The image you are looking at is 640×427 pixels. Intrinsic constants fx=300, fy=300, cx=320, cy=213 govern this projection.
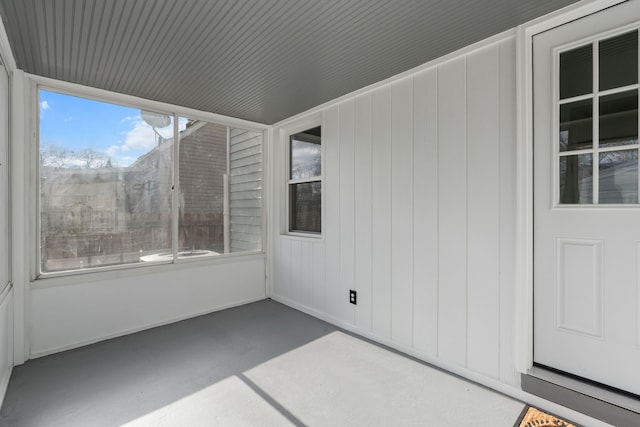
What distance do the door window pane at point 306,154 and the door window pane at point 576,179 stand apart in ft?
7.22

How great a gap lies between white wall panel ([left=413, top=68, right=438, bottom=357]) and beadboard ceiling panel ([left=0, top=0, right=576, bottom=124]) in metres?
0.27

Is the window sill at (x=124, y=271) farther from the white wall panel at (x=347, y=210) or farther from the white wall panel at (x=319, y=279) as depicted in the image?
the white wall panel at (x=347, y=210)

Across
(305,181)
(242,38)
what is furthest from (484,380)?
(242,38)

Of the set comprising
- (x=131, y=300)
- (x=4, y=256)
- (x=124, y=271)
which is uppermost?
(x=4, y=256)

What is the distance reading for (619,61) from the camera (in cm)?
159

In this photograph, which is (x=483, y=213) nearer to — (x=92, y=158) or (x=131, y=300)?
(x=131, y=300)

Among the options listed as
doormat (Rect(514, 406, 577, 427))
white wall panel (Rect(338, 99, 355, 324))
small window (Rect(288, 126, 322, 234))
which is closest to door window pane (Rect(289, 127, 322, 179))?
small window (Rect(288, 126, 322, 234))

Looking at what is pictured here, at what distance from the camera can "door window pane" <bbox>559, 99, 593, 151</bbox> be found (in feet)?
5.54

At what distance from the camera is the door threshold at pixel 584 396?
58.2 inches

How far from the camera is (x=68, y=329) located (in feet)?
8.46

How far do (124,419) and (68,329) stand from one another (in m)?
1.38

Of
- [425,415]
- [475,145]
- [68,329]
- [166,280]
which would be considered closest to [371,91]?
[475,145]

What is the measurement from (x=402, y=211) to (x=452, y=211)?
0.42 meters

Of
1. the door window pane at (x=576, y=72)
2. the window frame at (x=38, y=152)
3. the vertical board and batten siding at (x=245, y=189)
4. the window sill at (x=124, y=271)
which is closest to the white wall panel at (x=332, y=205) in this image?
the vertical board and batten siding at (x=245, y=189)
